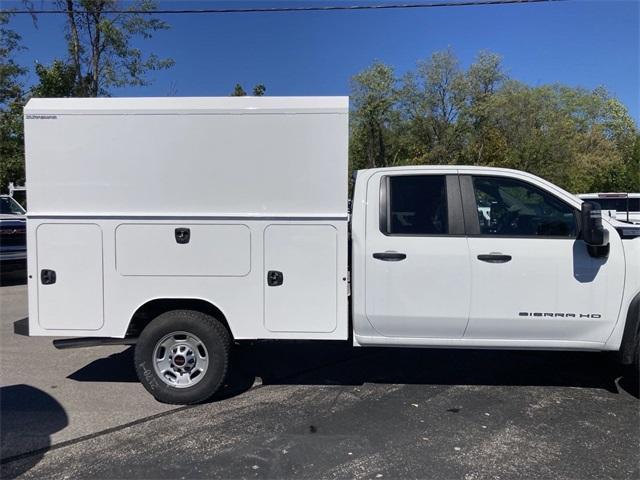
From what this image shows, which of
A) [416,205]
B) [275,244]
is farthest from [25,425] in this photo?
[416,205]

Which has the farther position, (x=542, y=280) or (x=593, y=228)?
(x=542, y=280)

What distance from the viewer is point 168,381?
4766 mm

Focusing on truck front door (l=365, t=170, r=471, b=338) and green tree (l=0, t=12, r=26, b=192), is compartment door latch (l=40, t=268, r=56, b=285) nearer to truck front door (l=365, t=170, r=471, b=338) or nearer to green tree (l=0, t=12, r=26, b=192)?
truck front door (l=365, t=170, r=471, b=338)

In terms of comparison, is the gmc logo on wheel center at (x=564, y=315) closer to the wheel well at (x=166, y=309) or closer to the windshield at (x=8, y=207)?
the wheel well at (x=166, y=309)

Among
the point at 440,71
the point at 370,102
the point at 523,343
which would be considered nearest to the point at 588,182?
the point at 440,71

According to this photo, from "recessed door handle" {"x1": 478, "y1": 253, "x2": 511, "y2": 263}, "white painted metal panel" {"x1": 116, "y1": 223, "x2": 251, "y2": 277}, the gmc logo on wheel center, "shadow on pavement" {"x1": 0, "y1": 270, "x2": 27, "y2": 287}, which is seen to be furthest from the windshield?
the gmc logo on wheel center

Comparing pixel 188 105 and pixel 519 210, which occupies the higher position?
pixel 188 105

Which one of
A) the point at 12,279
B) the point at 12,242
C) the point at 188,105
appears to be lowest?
the point at 12,279

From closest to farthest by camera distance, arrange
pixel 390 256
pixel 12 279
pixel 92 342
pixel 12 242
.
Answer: pixel 390 256 → pixel 92 342 → pixel 12 242 → pixel 12 279

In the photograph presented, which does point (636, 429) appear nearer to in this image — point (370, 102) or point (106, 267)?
point (106, 267)

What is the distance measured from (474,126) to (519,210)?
34.6 metres

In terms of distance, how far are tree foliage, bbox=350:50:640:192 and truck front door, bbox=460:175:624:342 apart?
30.2 m

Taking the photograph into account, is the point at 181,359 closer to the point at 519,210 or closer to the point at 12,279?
the point at 519,210

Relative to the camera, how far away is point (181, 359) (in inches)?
186
